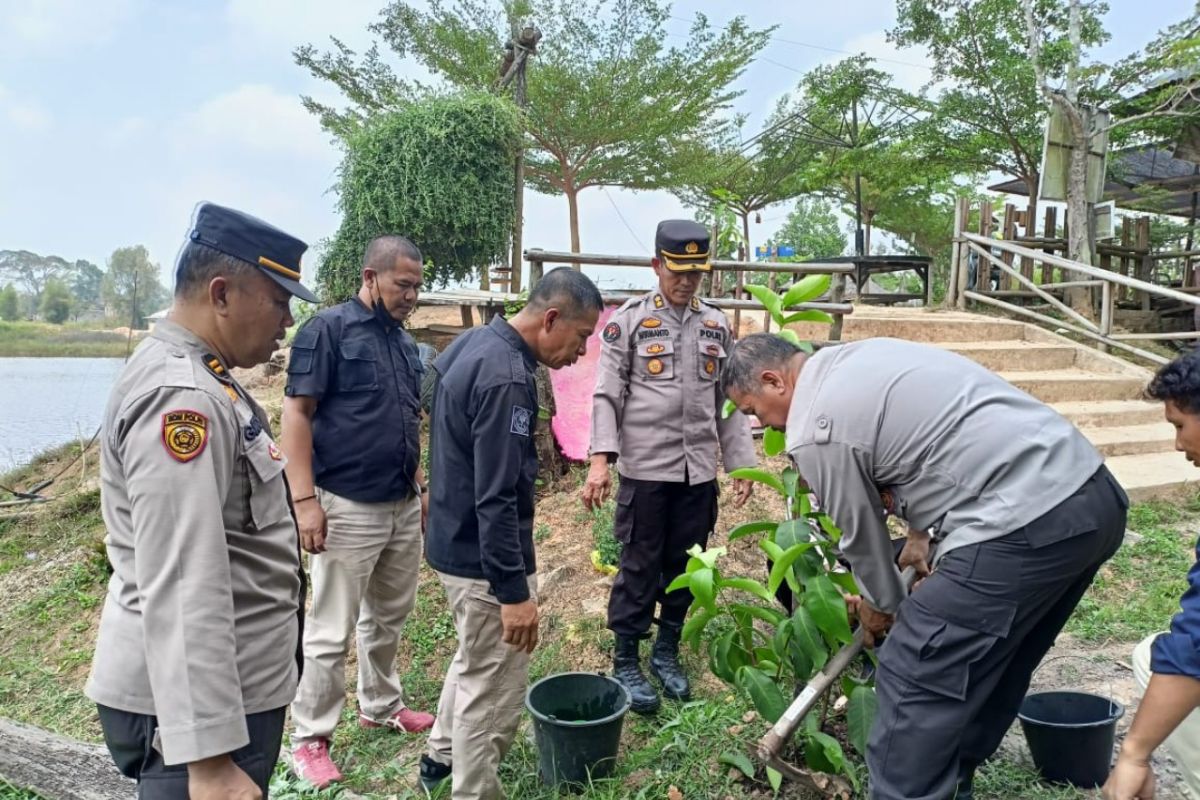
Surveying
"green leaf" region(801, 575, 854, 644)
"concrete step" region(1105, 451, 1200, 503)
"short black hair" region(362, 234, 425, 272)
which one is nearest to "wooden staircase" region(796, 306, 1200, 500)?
"concrete step" region(1105, 451, 1200, 503)

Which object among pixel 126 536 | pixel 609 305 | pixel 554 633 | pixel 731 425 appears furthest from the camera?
pixel 609 305

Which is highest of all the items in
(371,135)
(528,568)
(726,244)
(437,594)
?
(371,135)

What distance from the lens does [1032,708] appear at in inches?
99.8

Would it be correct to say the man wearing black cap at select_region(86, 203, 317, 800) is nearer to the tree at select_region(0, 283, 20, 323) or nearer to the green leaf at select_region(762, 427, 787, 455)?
the green leaf at select_region(762, 427, 787, 455)

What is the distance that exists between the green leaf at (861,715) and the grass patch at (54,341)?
566 centimetres

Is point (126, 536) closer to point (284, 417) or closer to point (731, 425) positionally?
point (284, 417)

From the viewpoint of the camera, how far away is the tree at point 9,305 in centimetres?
616

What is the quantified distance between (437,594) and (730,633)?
230cm

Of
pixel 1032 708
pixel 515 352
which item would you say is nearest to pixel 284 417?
pixel 515 352

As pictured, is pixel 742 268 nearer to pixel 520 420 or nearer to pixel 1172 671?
pixel 520 420

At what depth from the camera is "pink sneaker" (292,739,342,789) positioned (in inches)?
103

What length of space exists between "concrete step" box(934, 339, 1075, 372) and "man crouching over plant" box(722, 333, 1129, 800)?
214 inches

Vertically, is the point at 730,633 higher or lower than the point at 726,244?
lower

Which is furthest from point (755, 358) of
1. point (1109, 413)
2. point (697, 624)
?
point (1109, 413)
